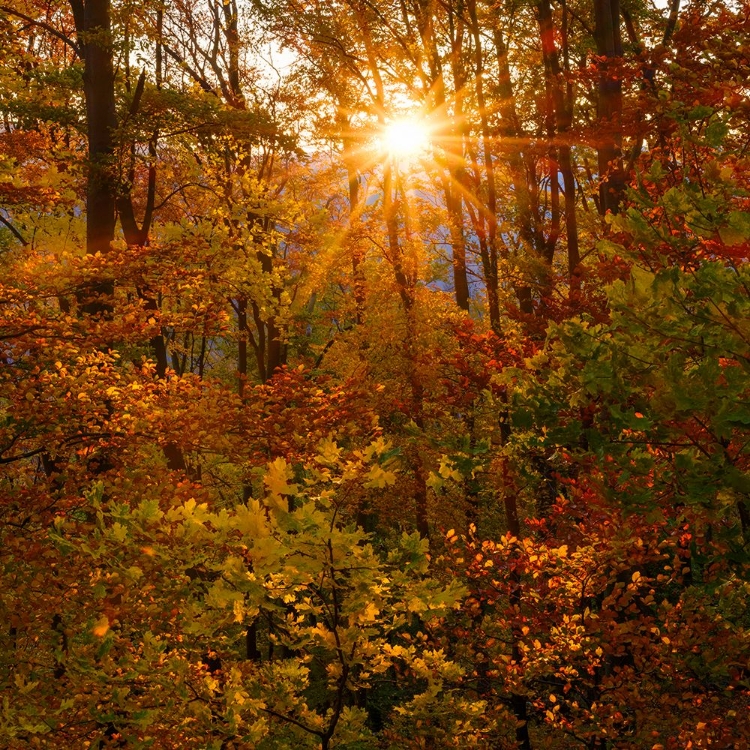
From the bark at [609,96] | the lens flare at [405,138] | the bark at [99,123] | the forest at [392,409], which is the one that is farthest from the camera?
the lens flare at [405,138]

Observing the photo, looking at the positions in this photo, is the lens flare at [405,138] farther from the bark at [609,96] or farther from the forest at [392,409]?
the bark at [609,96]

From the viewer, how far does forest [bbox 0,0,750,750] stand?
12.1 feet

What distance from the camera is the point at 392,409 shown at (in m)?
14.2

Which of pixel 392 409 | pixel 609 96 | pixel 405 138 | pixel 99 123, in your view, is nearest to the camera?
pixel 609 96

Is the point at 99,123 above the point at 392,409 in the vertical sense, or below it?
above

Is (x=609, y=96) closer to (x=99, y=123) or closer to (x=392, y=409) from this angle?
(x=99, y=123)

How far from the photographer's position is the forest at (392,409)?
368 centimetres

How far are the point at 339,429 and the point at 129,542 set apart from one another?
4.85 metres

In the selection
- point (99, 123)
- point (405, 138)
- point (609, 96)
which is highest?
point (405, 138)

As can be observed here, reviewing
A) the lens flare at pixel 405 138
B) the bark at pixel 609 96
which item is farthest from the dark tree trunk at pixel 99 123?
the lens flare at pixel 405 138

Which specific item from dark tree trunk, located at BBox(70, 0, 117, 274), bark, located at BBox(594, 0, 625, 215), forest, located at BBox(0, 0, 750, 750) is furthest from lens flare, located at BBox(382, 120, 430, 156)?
dark tree trunk, located at BBox(70, 0, 117, 274)

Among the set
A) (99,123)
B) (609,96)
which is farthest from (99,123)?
(609,96)

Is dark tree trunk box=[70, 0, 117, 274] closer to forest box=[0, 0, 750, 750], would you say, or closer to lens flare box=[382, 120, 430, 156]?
forest box=[0, 0, 750, 750]

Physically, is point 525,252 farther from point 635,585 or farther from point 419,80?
point 635,585
